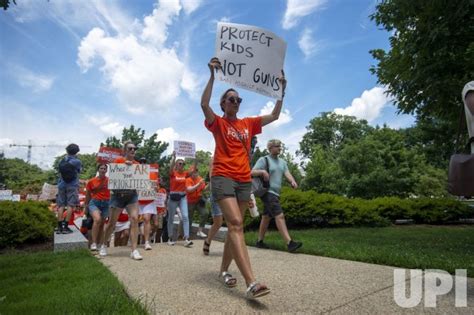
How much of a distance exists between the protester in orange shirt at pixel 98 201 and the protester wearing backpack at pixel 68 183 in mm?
969

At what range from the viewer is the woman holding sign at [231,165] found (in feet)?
10.6

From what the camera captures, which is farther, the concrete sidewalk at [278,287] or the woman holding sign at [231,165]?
the woman holding sign at [231,165]

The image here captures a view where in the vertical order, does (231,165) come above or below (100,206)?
above

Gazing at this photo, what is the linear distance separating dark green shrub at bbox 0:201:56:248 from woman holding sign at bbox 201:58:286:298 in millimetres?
A: 6518

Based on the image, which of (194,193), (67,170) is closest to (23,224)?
(67,170)

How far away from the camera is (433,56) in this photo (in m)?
7.46

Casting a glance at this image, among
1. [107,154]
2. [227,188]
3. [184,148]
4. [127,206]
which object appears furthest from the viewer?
[184,148]

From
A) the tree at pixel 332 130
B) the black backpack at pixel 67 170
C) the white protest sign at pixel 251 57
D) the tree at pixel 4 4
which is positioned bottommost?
the black backpack at pixel 67 170

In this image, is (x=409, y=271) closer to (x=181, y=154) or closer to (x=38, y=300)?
(x=38, y=300)

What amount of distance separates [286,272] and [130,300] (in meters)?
1.88

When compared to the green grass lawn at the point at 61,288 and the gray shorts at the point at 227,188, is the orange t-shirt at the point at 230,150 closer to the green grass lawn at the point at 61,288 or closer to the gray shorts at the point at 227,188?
the gray shorts at the point at 227,188

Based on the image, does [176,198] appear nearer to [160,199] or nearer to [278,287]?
[160,199]

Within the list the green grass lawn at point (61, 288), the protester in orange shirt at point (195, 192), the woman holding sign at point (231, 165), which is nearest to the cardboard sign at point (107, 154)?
the protester in orange shirt at point (195, 192)

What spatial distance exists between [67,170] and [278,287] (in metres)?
5.83
